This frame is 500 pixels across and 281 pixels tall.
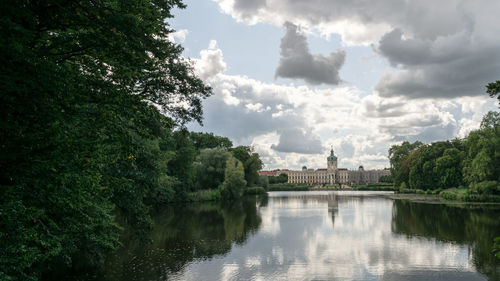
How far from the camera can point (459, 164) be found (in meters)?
59.4

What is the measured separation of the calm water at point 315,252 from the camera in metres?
13.2

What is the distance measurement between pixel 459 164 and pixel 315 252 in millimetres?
52849

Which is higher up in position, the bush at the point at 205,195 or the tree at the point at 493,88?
the tree at the point at 493,88

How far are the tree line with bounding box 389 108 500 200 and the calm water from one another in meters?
19.9

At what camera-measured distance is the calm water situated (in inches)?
519

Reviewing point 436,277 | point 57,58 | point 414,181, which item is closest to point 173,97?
point 57,58

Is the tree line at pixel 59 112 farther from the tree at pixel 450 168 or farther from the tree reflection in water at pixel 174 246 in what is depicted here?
the tree at pixel 450 168

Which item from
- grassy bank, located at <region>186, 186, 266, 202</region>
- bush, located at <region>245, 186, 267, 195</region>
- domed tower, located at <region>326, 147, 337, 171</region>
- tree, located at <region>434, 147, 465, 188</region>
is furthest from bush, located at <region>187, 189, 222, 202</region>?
domed tower, located at <region>326, 147, 337, 171</region>

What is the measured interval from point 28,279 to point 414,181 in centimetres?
7169

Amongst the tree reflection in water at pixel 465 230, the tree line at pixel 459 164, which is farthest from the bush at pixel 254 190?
the tree reflection in water at pixel 465 230

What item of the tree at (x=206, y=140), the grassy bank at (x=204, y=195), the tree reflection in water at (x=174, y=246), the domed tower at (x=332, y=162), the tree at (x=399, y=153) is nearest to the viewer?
the tree reflection in water at (x=174, y=246)

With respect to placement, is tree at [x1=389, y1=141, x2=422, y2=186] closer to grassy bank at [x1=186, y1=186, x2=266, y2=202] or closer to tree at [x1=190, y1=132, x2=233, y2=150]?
tree at [x1=190, y1=132, x2=233, y2=150]

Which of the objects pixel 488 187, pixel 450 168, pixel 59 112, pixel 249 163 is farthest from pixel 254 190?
pixel 59 112

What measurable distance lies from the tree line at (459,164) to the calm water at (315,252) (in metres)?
19.9
